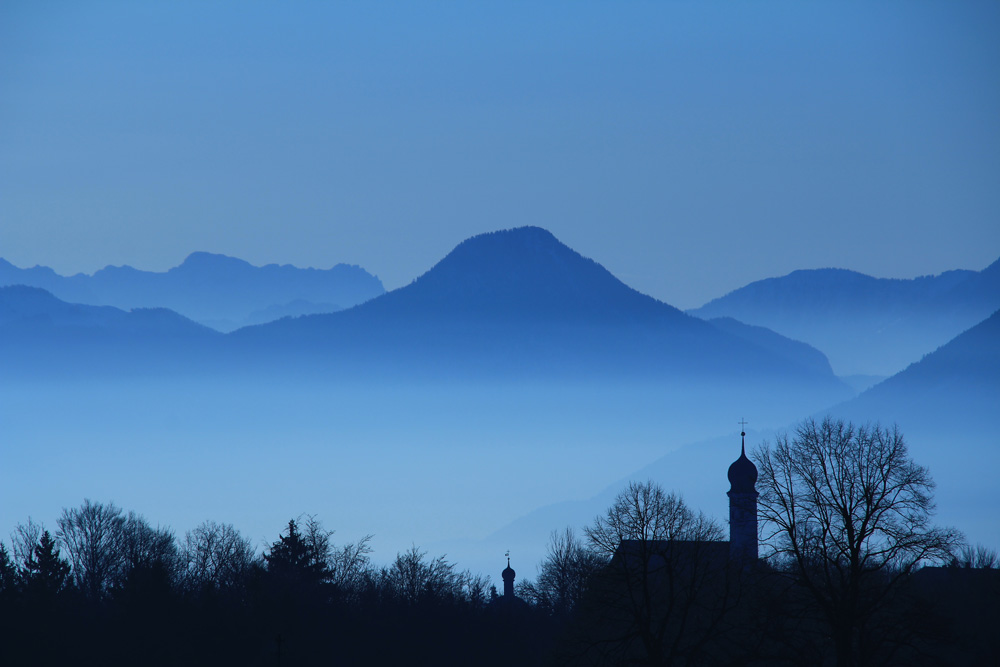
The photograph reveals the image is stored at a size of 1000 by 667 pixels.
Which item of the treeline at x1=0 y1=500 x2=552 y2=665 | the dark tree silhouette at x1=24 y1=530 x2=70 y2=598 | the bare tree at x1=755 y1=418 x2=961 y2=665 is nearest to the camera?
the bare tree at x1=755 y1=418 x2=961 y2=665

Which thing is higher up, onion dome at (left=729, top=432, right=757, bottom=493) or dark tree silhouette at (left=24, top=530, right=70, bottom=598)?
onion dome at (left=729, top=432, right=757, bottom=493)

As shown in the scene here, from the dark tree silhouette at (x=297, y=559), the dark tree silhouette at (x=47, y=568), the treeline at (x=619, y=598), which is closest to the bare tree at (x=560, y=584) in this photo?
the treeline at (x=619, y=598)

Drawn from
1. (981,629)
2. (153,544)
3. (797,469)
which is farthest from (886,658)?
(153,544)

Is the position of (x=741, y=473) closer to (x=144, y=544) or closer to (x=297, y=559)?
(x=297, y=559)

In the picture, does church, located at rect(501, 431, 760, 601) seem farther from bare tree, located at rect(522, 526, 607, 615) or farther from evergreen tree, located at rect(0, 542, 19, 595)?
evergreen tree, located at rect(0, 542, 19, 595)

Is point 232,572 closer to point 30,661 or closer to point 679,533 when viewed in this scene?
point 30,661

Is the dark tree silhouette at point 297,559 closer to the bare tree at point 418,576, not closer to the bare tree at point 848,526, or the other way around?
the bare tree at point 418,576

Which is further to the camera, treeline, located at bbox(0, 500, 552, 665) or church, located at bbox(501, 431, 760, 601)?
treeline, located at bbox(0, 500, 552, 665)

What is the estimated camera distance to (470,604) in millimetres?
102562

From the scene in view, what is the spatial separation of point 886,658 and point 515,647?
38755mm

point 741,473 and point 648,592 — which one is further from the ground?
point 741,473

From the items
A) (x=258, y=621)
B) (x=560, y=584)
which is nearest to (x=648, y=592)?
(x=258, y=621)

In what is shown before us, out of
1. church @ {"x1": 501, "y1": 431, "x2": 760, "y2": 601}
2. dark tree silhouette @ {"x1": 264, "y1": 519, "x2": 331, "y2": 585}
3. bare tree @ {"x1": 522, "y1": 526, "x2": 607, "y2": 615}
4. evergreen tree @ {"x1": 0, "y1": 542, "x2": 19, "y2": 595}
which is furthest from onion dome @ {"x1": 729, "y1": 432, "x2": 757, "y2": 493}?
evergreen tree @ {"x1": 0, "y1": 542, "x2": 19, "y2": 595}

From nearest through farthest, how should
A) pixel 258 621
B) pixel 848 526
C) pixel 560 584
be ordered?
pixel 848 526 < pixel 258 621 < pixel 560 584
